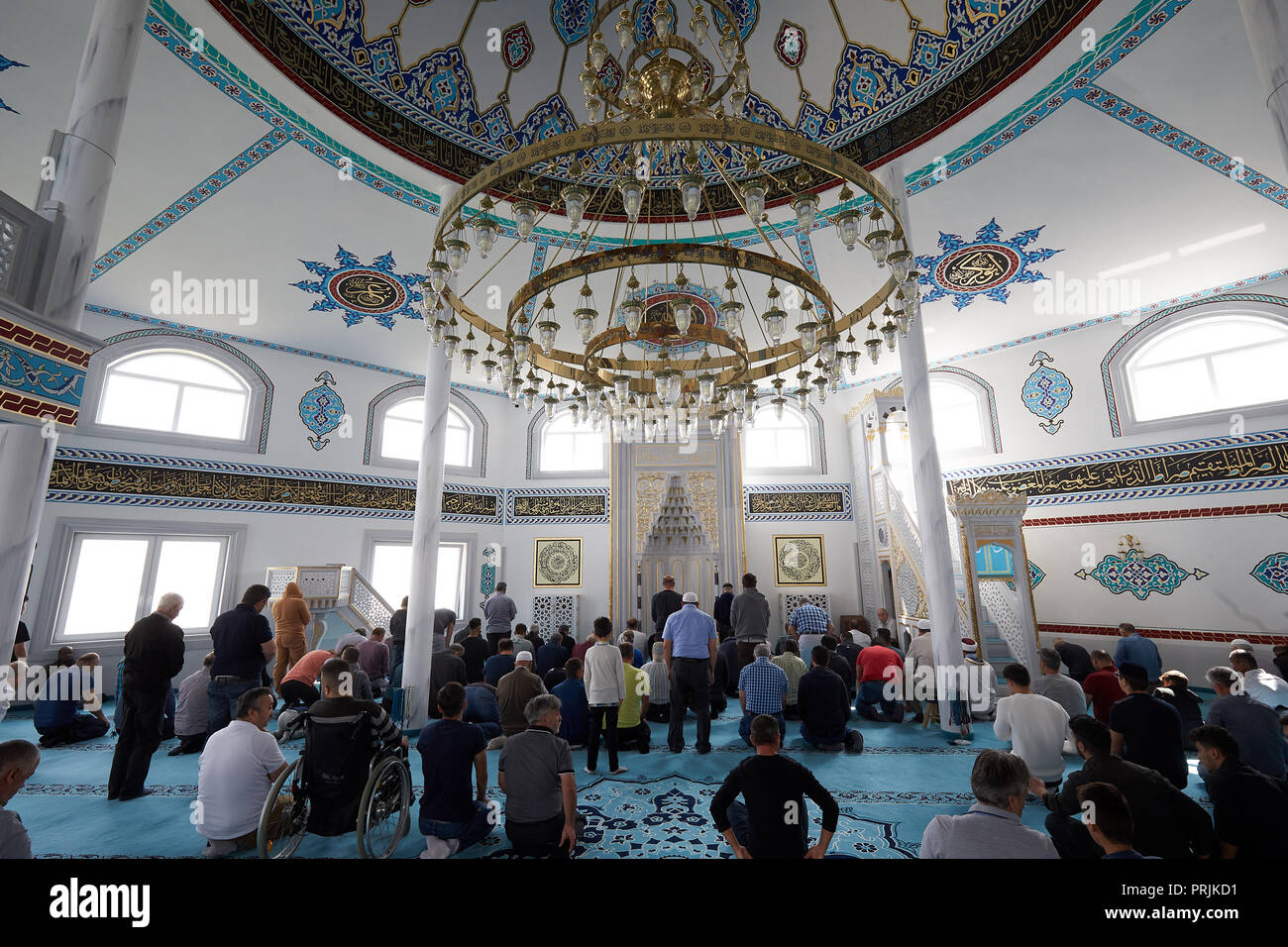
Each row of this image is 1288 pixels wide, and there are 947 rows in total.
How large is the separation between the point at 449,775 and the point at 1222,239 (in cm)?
809

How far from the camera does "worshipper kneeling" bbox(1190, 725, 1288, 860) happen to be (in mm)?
1795

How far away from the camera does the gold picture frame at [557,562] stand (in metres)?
8.69

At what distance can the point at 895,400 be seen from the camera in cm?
741

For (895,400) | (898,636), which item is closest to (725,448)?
(895,400)

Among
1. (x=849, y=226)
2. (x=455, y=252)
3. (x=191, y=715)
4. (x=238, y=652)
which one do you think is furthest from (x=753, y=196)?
(x=191, y=715)

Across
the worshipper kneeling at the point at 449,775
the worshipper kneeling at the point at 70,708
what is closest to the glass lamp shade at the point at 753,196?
the worshipper kneeling at the point at 449,775

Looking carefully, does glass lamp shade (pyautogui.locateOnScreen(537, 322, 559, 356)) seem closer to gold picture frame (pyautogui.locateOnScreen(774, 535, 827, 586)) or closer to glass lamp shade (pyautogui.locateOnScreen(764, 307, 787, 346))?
glass lamp shade (pyautogui.locateOnScreen(764, 307, 787, 346))

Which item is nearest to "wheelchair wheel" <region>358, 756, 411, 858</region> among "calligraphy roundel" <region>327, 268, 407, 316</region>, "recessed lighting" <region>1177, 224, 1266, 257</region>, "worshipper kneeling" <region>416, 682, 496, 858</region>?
"worshipper kneeling" <region>416, 682, 496, 858</region>

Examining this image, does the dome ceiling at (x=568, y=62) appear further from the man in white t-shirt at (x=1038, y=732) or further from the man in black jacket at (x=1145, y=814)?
the man in black jacket at (x=1145, y=814)

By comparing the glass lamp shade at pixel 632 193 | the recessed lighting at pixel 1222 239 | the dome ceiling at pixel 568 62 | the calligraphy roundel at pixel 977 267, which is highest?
the dome ceiling at pixel 568 62

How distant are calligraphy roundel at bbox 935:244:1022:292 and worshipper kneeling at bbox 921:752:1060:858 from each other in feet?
19.4

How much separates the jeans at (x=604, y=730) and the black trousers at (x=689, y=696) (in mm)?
591
